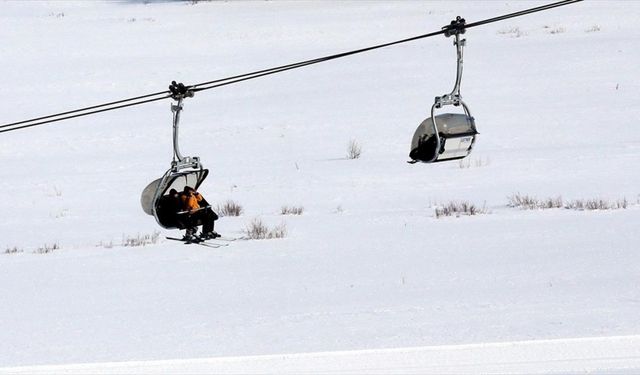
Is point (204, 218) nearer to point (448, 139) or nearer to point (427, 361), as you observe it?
point (448, 139)

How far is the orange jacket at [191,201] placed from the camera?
737cm

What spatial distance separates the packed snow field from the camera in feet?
31.5

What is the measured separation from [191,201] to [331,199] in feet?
32.3

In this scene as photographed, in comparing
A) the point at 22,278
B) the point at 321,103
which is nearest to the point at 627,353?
the point at 22,278

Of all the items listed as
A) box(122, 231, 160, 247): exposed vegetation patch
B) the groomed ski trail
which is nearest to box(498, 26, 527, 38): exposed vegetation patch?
box(122, 231, 160, 247): exposed vegetation patch

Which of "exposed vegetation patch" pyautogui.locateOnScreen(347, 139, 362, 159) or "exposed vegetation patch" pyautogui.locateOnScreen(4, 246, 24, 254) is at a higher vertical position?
"exposed vegetation patch" pyautogui.locateOnScreen(347, 139, 362, 159)

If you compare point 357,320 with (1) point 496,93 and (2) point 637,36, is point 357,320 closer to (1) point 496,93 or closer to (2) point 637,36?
(1) point 496,93

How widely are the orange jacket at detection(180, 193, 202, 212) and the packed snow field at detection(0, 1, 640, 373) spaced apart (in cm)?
172

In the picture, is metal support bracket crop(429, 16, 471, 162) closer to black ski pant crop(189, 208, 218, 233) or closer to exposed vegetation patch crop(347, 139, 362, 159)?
black ski pant crop(189, 208, 218, 233)

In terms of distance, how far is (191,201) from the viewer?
741 centimetres

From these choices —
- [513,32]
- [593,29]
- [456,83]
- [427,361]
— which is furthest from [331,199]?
[513,32]

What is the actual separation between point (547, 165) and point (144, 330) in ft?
34.1

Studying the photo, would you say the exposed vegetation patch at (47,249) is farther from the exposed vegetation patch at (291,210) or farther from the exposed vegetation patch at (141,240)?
the exposed vegetation patch at (291,210)

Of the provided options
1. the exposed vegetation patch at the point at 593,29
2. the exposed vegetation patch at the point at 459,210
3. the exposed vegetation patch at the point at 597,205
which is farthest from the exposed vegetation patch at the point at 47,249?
the exposed vegetation patch at the point at 593,29
